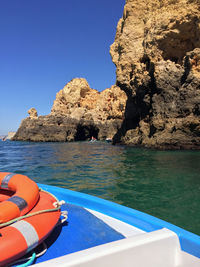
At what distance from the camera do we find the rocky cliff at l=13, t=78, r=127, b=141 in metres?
42.4

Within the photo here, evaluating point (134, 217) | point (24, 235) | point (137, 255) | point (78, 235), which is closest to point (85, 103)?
point (134, 217)

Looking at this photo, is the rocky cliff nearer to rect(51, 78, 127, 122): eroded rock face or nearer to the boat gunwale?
rect(51, 78, 127, 122): eroded rock face

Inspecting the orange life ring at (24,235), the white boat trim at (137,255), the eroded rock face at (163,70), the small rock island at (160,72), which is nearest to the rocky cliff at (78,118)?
the small rock island at (160,72)

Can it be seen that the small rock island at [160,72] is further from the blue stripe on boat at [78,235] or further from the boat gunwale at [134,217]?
the blue stripe on boat at [78,235]

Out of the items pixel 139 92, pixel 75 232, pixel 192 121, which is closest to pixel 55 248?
pixel 75 232

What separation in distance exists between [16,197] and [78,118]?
45677 millimetres

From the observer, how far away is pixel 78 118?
154 ft

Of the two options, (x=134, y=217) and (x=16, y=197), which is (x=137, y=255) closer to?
(x=134, y=217)

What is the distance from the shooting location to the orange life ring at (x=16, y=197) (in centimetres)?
160

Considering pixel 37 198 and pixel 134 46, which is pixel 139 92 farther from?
pixel 37 198

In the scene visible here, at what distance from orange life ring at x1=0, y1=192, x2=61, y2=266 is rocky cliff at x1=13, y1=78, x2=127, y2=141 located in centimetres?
4105

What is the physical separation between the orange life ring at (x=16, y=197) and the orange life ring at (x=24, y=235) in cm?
8

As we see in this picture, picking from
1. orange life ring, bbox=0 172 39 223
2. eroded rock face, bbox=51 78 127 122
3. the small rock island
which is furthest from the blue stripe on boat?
eroded rock face, bbox=51 78 127 122

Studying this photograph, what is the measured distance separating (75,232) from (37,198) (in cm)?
57
